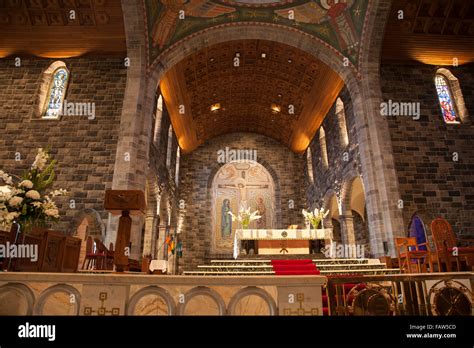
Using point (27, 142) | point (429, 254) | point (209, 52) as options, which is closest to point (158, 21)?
point (209, 52)

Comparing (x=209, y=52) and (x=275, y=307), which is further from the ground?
(x=209, y=52)

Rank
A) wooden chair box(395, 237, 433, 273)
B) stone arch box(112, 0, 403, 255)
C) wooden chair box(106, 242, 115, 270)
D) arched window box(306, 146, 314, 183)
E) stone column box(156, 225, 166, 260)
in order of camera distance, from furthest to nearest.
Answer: arched window box(306, 146, 314, 183) < stone column box(156, 225, 166, 260) < stone arch box(112, 0, 403, 255) < wooden chair box(106, 242, 115, 270) < wooden chair box(395, 237, 433, 273)

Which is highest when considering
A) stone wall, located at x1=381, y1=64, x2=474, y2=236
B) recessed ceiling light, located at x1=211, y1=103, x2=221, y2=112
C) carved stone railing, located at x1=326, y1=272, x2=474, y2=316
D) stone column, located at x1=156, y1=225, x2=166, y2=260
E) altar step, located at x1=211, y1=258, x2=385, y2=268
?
recessed ceiling light, located at x1=211, y1=103, x2=221, y2=112

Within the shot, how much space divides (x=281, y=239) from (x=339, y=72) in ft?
20.8

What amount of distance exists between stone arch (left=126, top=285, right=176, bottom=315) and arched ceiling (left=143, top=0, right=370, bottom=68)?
10091mm

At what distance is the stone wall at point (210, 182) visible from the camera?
18531 mm

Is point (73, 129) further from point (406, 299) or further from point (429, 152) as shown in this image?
point (429, 152)

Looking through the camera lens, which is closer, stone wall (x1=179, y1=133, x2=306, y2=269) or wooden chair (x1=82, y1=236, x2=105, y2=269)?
wooden chair (x1=82, y1=236, x2=105, y2=269)

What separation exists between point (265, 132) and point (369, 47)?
10.1 m

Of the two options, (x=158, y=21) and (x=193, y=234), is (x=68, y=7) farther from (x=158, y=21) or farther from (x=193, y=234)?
(x=193, y=234)

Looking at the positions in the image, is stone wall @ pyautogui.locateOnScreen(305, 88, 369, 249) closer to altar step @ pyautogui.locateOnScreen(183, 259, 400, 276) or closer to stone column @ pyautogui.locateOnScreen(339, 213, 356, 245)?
stone column @ pyautogui.locateOnScreen(339, 213, 356, 245)

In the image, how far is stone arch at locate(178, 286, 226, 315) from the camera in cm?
223

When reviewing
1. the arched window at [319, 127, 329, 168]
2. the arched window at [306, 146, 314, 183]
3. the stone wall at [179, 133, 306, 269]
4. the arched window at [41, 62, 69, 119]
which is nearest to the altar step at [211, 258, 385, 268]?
the arched window at [319, 127, 329, 168]

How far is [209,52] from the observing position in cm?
1275
